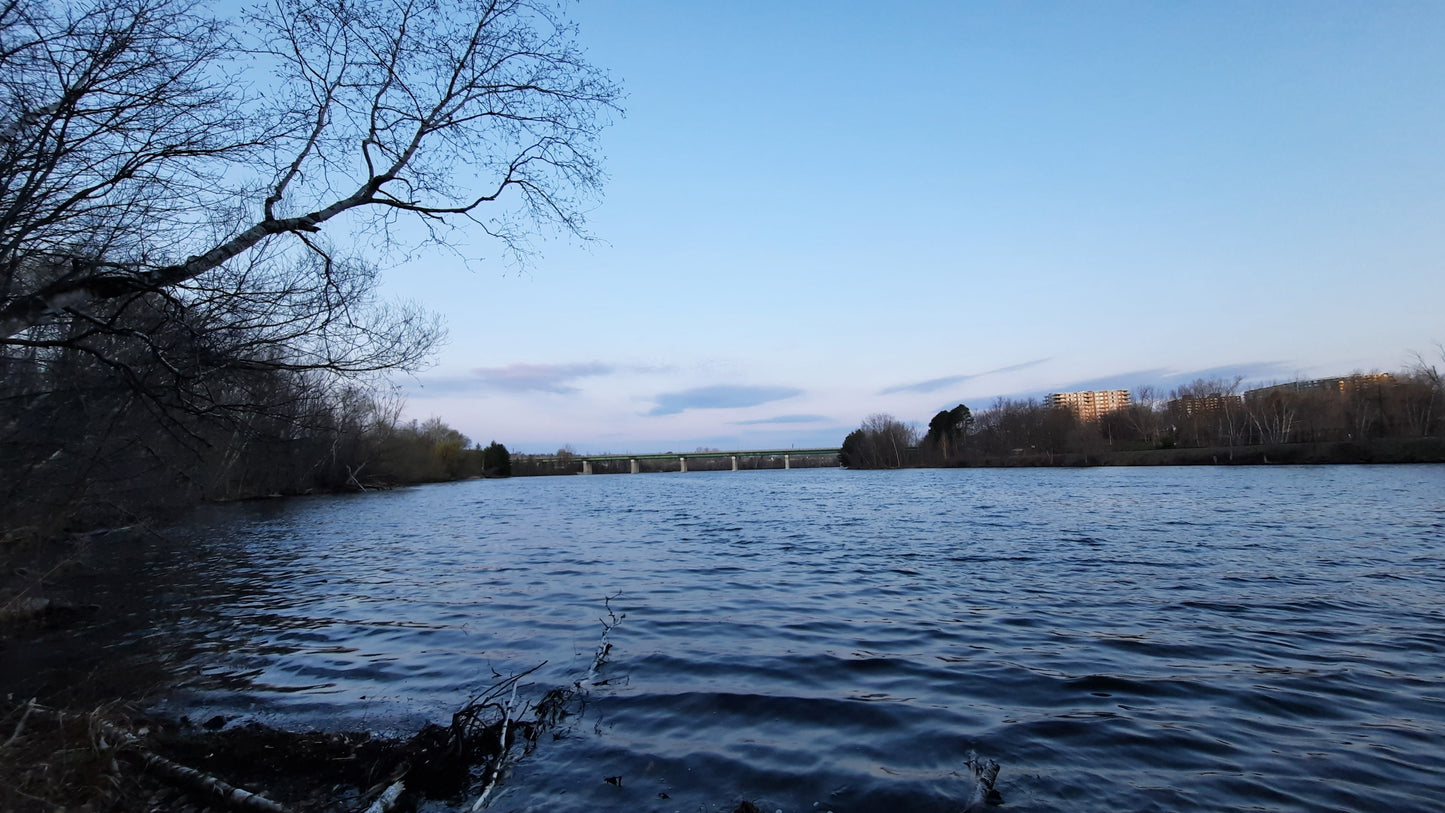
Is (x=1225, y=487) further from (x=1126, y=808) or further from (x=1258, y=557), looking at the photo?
(x=1126, y=808)

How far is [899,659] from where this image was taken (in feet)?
32.7

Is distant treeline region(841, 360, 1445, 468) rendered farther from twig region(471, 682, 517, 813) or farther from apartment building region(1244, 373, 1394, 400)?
twig region(471, 682, 517, 813)

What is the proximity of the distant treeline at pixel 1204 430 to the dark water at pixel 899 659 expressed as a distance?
68.2m

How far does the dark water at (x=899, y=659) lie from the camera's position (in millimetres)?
6258

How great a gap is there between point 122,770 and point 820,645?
8211 millimetres

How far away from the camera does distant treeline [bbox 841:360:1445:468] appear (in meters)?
77.0

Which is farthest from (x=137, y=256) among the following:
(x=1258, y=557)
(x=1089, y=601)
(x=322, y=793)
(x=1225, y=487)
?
(x=1225, y=487)

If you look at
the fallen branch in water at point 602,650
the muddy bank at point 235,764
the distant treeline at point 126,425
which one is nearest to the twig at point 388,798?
the muddy bank at point 235,764

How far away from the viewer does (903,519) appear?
3164 centimetres

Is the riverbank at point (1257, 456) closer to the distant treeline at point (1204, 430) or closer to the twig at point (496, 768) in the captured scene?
the distant treeline at point (1204, 430)

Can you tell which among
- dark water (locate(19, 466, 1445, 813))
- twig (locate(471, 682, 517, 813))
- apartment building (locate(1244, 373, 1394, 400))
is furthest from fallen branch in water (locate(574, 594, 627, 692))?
apartment building (locate(1244, 373, 1394, 400))

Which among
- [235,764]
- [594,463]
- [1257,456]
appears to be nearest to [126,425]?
[235,764]

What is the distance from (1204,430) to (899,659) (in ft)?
359

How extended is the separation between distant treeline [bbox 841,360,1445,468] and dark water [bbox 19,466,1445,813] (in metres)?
68.2
